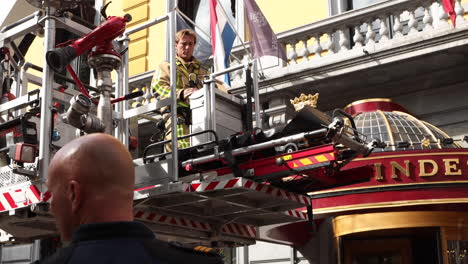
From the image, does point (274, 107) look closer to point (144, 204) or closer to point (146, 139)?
point (146, 139)

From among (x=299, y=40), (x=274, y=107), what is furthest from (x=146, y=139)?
(x=299, y=40)

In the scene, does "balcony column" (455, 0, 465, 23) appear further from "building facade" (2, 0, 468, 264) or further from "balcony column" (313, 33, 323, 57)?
"balcony column" (313, 33, 323, 57)

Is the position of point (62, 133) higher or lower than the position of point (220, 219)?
higher

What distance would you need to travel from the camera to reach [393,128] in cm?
971

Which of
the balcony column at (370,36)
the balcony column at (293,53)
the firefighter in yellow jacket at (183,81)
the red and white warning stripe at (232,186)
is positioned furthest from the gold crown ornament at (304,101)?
the red and white warning stripe at (232,186)

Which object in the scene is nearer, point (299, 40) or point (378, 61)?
point (378, 61)

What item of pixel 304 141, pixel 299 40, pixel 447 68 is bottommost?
pixel 304 141

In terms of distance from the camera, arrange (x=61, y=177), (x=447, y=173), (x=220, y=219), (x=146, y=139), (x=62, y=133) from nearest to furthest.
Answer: (x=61, y=177), (x=62, y=133), (x=220, y=219), (x=447, y=173), (x=146, y=139)

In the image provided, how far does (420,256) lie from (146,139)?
505 cm

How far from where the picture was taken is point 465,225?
29.0ft

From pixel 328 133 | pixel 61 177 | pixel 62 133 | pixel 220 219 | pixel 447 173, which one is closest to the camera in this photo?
pixel 61 177

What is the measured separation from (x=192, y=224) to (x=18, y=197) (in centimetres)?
172

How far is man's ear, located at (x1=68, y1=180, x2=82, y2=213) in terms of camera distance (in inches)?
82.0

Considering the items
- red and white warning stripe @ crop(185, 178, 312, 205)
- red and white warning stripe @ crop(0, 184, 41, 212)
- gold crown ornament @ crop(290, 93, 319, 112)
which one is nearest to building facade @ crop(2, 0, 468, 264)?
gold crown ornament @ crop(290, 93, 319, 112)
